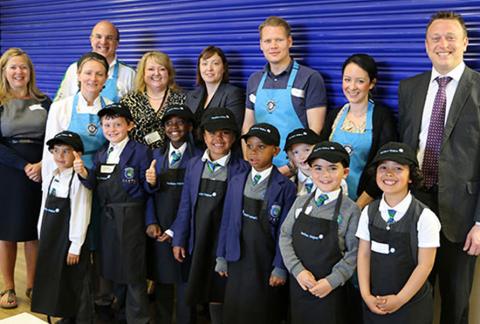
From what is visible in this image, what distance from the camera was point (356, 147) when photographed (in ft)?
9.00

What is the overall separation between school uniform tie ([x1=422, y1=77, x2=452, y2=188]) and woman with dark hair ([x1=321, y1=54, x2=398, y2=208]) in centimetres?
24

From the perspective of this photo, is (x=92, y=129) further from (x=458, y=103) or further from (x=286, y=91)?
(x=458, y=103)

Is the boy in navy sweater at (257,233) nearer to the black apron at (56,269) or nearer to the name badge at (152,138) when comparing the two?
the name badge at (152,138)

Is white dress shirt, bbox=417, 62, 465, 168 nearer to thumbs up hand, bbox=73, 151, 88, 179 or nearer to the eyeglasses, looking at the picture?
thumbs up hand, bbox=73, 151, 88, 179

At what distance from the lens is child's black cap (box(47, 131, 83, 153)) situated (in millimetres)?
3004

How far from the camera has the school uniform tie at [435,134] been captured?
247 centimetres

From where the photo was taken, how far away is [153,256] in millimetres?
3160

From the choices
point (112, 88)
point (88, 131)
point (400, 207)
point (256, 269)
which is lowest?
point (256, 269)

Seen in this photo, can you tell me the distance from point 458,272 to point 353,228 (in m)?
0.59

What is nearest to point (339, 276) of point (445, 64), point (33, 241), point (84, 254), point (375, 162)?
point (375, 162)

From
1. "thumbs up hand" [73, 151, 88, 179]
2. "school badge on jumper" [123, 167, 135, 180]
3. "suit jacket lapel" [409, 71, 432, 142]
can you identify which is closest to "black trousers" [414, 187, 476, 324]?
"suit jacket lapel" [409, 71, 432, 142]

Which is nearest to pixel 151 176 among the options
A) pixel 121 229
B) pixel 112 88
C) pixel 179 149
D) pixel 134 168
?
pixel 134 168

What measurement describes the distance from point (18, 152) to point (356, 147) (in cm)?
232

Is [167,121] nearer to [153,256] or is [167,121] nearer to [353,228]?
[153,256]
